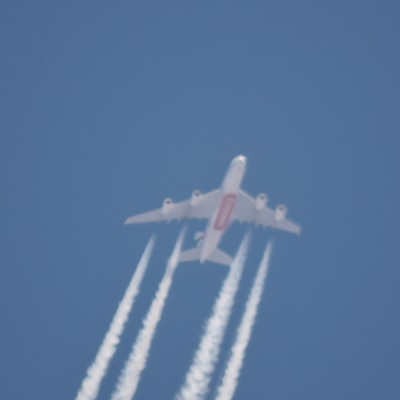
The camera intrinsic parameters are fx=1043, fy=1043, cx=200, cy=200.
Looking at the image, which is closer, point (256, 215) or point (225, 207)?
point (225, 207)

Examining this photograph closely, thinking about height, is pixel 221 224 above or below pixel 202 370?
above

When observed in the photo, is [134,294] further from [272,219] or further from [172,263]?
[272,219]

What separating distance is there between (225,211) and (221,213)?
0.27 metres

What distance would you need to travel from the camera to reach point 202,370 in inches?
2372

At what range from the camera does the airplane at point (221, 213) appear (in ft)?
202

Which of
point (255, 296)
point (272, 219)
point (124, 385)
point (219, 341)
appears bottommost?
point (124, 385)

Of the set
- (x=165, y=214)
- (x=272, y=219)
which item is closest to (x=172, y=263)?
(x=165, y=214)

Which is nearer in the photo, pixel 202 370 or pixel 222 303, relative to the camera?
pixel 202 370

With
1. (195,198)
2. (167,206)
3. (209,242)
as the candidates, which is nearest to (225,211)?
(209,242)

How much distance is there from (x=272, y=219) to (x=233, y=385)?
11.8 m

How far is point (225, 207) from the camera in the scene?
6194 cm

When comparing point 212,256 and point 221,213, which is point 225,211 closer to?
point 221,213

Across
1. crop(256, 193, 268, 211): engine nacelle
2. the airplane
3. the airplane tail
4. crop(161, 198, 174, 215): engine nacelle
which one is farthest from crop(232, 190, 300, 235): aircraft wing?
crop(161, 198, 174, 215): engine nacelle

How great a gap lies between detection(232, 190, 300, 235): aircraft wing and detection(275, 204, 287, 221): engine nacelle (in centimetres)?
240
